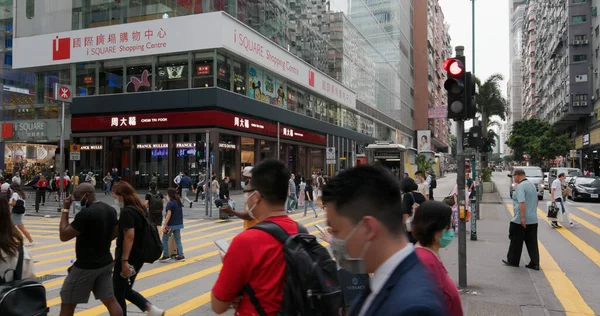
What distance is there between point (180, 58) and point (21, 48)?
1481 centimetres

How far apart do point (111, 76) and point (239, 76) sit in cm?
948

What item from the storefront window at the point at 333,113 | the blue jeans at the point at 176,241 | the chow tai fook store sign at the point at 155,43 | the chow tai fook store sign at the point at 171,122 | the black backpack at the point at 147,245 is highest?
the chow tai fook store sign at the point at 155,43

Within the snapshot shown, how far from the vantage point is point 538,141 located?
57375mm

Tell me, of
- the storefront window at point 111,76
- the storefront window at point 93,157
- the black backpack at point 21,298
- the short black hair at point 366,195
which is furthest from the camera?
the storefront window at point 93,157

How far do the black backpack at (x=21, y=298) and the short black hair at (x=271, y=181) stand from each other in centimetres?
176

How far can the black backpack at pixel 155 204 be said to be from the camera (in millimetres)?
9422

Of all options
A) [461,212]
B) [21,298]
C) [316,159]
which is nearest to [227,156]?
[316,159]

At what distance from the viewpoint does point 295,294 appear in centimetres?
219

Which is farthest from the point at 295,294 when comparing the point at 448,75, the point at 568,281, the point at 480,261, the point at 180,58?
the point at 180,58

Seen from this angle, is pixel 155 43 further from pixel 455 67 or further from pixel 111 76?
pixel 455 67

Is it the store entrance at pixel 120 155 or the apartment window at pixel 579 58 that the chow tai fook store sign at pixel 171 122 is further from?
the apartment window at pixel 579 58

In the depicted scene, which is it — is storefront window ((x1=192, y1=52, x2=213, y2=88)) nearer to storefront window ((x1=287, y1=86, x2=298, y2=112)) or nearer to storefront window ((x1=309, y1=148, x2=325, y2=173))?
storefront window ((x1=287, y1=86, x2=298, y2=112))

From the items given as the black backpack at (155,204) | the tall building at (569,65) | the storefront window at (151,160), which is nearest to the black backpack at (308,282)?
the black backpack at (155,204)

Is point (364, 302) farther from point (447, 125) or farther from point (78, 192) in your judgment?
point (447, 125)
